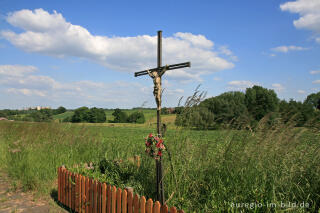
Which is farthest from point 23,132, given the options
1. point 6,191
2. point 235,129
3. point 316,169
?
point 316,169

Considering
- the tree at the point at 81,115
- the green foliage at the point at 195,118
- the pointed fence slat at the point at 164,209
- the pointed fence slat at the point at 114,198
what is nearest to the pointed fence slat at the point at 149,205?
the pointed fence slat at the point at 164,209

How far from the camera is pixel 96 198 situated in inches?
145

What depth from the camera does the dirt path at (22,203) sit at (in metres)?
4.34

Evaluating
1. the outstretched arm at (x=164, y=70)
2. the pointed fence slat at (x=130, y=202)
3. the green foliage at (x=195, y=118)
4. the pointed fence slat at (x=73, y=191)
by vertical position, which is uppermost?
the outstretched arm at (x=164, y=70)

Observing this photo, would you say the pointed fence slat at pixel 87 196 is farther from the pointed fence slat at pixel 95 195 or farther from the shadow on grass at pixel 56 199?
the shadow on grass at pixel 56 199

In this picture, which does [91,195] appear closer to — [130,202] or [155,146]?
[130,202]

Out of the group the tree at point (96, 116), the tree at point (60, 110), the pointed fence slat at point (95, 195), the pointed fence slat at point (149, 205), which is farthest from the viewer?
the tree at point (60, 110)

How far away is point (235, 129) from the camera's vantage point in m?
3.97

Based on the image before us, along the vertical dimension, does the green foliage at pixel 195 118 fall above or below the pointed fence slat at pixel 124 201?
above

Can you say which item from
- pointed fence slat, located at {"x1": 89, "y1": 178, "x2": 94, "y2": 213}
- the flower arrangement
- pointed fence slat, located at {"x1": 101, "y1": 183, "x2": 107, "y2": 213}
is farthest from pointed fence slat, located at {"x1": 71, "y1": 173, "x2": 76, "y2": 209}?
the flower arrangement

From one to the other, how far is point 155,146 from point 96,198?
1.52 m

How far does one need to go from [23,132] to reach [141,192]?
657 centimetres

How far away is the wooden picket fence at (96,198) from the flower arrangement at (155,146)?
24.4 inches

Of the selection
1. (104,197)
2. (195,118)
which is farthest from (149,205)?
(195,118)
